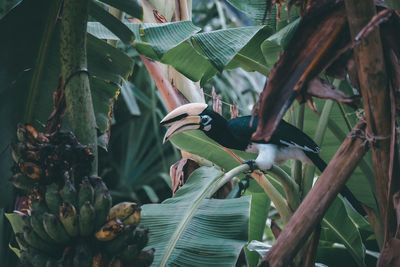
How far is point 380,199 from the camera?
800 mm

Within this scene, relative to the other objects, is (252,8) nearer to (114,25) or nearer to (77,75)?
(114,25)

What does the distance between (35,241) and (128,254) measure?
16cm

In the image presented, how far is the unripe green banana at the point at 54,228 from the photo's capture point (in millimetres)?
731

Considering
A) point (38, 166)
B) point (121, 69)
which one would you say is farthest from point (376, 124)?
point (121, 69)

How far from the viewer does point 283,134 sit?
1.38 m

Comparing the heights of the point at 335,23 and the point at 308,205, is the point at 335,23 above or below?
above

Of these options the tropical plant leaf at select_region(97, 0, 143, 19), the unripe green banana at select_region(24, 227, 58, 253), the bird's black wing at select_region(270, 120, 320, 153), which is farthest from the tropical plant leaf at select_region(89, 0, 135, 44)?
the bird's black wing at select_region(270, 120, 320, 153)

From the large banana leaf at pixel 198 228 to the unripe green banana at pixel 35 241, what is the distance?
0.22 m

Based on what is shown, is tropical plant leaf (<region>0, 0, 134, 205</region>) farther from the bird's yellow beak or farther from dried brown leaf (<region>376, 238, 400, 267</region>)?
dried brown leaf (<region>376, 238, 400, 267</region>)

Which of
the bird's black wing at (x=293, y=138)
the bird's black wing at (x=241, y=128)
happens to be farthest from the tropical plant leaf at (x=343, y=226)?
the bird's black wing at (x=241, y=128)

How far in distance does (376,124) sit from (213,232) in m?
0.42

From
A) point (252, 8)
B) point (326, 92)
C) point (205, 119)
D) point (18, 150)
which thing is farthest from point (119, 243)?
point (252, 8)

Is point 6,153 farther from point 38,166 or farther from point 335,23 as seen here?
point 335,23

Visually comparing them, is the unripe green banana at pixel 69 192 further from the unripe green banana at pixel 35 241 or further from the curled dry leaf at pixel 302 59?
the curled dry leaf at pixel 302 59
